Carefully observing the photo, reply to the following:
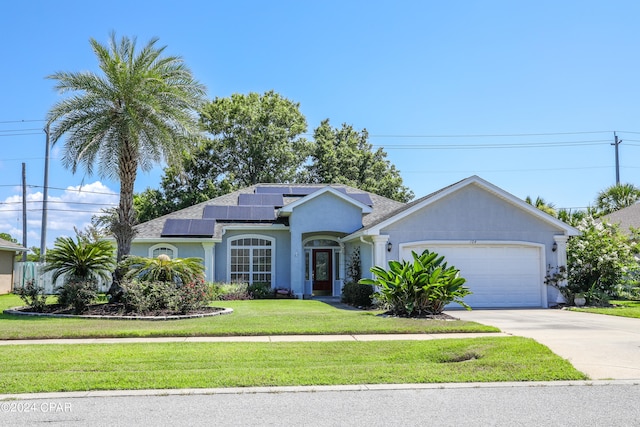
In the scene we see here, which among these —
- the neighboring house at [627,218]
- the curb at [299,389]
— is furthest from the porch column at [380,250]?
the neighboring house at [627,218]

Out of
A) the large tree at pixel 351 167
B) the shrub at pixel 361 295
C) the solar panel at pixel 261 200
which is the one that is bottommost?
the shrub at pixel 361 295

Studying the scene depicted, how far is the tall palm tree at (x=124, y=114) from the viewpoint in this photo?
55.4ft

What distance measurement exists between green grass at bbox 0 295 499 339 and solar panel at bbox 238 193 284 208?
1185 cm

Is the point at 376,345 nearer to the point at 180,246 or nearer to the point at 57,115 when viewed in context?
the point at 57,115

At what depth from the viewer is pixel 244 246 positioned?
78.0 ft

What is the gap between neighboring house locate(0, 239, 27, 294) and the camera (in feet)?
93.7

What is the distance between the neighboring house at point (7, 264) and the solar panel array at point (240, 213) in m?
12.1

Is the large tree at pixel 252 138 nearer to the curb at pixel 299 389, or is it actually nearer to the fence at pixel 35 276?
the fence at pixel 35 276

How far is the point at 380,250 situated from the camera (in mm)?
18281

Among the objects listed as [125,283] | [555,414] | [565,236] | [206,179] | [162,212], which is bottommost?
[555,414]

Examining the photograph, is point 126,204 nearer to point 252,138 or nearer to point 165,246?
point 165,246

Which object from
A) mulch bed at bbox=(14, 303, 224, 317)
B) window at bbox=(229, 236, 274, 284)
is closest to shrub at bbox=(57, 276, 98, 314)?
mulch bed at bbox=(14, 303, 224, 317)

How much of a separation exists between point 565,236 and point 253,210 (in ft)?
43.0

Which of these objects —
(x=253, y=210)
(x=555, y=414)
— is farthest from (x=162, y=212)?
(x=555, y=414)
